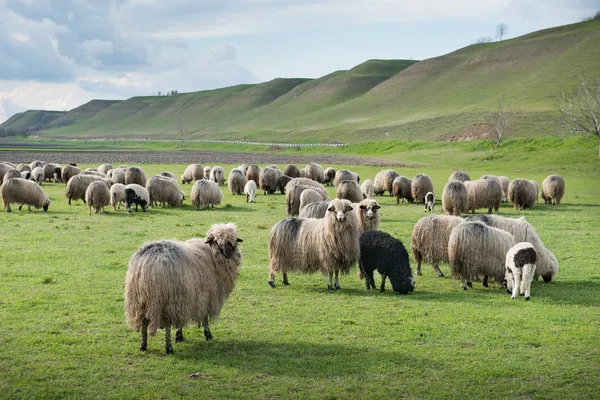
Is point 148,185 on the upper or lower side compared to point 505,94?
lower

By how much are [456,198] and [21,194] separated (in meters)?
18.2

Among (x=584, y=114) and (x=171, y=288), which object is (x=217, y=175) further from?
(x=584, y=114)

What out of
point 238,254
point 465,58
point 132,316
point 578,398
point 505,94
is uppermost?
point 465,58

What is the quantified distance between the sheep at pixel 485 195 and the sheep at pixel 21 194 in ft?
61.0

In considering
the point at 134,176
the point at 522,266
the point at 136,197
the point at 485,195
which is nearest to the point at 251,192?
the point at 134,176

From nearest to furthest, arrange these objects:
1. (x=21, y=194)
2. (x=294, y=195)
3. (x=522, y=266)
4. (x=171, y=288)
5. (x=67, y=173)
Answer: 1. (x=171, y=288)
2. (x=522, y=266)
3. (x=294, y=195)
4. (x=21, y=194)
5. (x=67, y=173)

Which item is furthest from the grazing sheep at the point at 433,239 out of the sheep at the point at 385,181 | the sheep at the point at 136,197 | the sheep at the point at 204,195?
the sheep at the point at 385,181

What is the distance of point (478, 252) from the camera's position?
41.6ft

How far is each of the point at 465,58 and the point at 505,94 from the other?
50.6 metres

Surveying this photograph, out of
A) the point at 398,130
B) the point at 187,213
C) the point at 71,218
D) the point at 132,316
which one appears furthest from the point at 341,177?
the point at 398,130

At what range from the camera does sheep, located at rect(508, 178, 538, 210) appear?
26906 mm

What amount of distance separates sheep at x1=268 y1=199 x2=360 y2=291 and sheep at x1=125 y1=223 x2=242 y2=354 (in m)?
3.63

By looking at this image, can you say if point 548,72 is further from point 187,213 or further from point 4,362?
point 4,362

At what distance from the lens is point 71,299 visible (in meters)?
11.3
